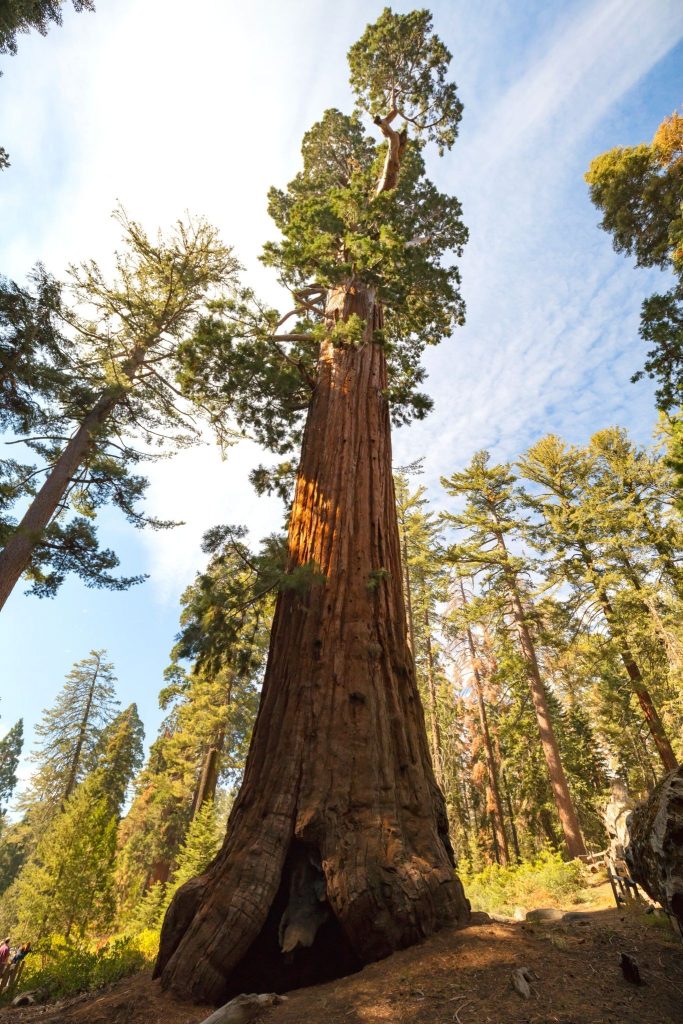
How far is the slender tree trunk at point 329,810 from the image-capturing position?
2904 mm

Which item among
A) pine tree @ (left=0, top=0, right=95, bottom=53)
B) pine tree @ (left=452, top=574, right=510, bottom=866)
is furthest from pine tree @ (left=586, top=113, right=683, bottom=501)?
pine tree @ (left=0, top=0, right=95, bottom=53)

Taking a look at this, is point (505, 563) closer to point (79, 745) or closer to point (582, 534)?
point (582, 534)

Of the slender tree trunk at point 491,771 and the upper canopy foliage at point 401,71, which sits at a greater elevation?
the upper canopy foliage at point 401,71

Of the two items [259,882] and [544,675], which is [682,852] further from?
[544,675]

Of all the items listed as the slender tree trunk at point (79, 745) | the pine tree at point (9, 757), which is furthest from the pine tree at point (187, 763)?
the pine tree at point (9, 757)

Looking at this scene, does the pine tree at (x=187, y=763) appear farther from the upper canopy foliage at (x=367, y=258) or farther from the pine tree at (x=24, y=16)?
the pine tree at (x=24, y=16)

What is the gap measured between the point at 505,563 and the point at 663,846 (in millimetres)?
15449

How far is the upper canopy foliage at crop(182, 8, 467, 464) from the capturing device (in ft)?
23.1

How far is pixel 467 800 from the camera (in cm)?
2758

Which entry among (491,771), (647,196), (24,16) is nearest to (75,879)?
(491,771)

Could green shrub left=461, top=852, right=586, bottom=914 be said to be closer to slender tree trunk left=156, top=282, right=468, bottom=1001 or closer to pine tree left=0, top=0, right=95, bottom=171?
slender tree trunk left=156, top=282, right=468, bottom=1001

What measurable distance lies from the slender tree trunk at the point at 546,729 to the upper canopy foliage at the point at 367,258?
36.9 feet

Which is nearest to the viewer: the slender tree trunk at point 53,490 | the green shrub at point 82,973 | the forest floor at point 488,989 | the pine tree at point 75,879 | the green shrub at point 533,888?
the forest floor at point 488,989

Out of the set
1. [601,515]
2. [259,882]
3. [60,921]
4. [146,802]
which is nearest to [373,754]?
[259,882]
